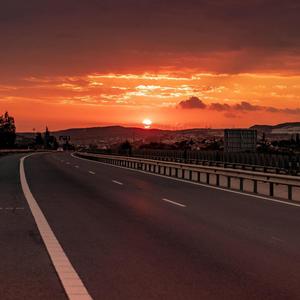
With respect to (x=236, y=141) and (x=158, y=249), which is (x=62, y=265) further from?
(x=236, y=141)

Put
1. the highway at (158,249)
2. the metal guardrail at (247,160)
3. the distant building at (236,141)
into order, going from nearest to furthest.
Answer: the highway at (158,249) < the metal guardrail at (247,160) < the distant building at (236,141)

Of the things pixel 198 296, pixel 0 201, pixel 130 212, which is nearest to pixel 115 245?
pixel 198 296

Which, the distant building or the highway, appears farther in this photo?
the distant building

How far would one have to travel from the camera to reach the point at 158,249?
9.32 meters

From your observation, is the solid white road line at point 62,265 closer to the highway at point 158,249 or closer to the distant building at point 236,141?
the highway at point 158,249

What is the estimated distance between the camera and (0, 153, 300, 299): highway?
264 inches

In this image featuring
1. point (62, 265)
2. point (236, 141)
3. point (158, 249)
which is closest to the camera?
point (62, 265)

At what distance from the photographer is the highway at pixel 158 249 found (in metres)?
6.70

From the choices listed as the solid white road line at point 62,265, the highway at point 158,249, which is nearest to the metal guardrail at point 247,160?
the highway at point 158,249

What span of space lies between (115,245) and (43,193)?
11.3m

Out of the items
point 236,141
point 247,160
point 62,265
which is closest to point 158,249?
point 62,265

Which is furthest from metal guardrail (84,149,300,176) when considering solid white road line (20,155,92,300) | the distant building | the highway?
solid white road line (20,155,92,300)

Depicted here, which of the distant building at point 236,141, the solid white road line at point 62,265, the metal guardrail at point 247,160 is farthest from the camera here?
the distant building at point 236,141

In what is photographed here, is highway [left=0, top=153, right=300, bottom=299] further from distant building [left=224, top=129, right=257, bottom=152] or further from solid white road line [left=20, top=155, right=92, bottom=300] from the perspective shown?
distant building [left=224, top=129, right=257, bottom=152]
